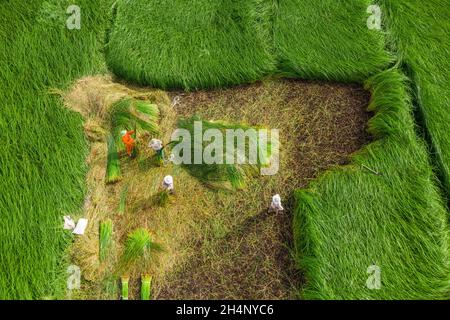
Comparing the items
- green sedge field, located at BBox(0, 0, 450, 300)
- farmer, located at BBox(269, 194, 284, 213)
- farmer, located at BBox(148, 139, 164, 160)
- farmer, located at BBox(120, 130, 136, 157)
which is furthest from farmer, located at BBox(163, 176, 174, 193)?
farmer, located at BBox(269, 194, 284, 213)

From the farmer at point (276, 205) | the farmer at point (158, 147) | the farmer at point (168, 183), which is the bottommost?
the farmer at point (276, 205)

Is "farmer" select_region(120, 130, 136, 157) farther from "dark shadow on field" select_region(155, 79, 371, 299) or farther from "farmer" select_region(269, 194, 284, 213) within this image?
"farmer" select_region(269, 194, 284, 213)

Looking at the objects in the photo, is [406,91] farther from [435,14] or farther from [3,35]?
[3,35]

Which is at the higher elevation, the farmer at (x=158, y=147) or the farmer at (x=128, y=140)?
the farmer at (x=128, y=140)

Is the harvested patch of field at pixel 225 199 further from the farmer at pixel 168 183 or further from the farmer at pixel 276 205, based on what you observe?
the farmer at pixel 168 183

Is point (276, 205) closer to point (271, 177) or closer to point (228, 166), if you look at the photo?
point (271, 177)

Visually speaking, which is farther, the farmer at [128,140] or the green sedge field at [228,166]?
the farmer at [128,140]

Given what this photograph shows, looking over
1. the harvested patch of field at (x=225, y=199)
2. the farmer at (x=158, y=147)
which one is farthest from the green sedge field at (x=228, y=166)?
the farmer at (x=158, y=147)

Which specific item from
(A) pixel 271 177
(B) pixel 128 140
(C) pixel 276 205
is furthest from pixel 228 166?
(B) pixel 128 140
